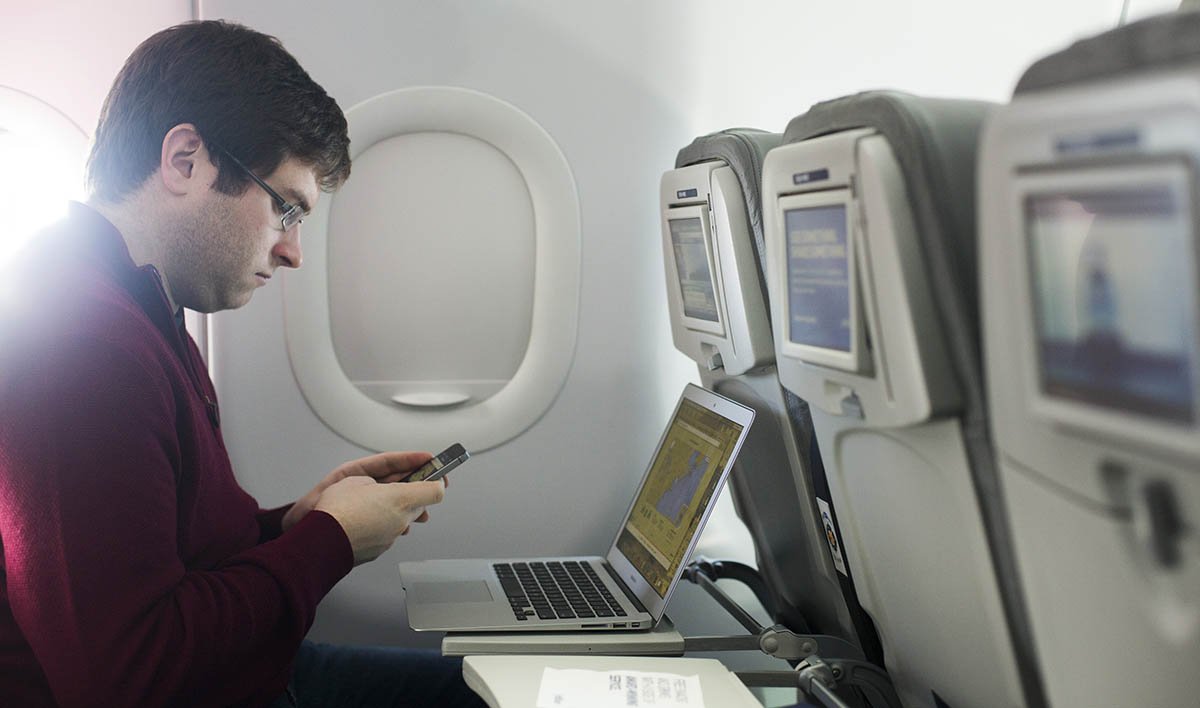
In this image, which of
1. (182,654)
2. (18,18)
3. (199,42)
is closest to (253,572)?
(182,654)

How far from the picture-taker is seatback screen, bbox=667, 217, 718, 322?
2146mm

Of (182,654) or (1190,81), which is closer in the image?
(1190,81)

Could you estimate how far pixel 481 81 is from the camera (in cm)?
276

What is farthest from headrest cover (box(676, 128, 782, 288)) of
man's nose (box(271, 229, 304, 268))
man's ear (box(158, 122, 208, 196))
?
man's ear (box(158, 122, 208, 196))

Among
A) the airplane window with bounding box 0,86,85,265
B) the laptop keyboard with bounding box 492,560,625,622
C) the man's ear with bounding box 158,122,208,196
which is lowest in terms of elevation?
the laptop keyboard with bounding box 492,560,625,622

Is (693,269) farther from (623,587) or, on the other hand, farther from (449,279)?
(449,279)

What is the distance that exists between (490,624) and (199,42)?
3.66 feet

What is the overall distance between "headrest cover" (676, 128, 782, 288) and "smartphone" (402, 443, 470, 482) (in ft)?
2.19

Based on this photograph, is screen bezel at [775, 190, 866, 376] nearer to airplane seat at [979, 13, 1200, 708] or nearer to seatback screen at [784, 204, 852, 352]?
seatback screen at [784, 204, 852, 352]

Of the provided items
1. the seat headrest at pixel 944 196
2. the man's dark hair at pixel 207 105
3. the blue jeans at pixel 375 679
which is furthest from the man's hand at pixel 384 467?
the seat headrest at pixel 944 196

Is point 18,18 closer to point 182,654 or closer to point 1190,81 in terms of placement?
point 182,654

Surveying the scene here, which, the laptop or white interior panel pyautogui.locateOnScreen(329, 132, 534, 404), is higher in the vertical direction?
white interior panel pyautogui.locateOnScreen(329, 132, 534, 404)

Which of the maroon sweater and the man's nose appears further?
the man's nose

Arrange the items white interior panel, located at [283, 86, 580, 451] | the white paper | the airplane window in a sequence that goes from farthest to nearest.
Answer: white interior panel, located at [283, 86, 580, 451] → the airplane window → the white paper
